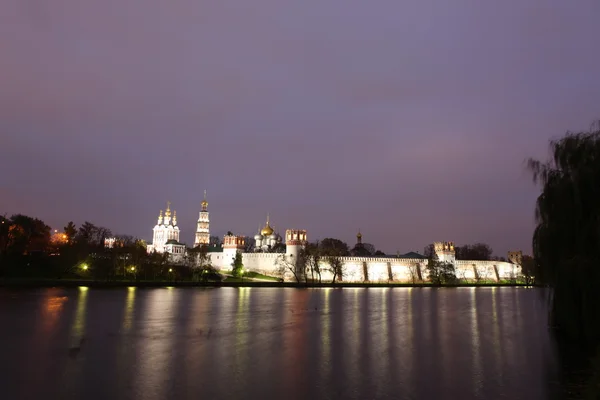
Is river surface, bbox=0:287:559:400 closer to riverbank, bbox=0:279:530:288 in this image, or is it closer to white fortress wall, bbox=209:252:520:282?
riverbank, bbox=0:279:530:288

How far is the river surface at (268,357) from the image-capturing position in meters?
11.2

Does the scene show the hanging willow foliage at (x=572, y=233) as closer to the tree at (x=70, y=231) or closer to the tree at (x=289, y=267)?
the tree at (x=289, y=267)

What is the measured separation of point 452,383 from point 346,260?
7681cm

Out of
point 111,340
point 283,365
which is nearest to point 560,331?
point 283,365

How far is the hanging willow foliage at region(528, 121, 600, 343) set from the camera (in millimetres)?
14859

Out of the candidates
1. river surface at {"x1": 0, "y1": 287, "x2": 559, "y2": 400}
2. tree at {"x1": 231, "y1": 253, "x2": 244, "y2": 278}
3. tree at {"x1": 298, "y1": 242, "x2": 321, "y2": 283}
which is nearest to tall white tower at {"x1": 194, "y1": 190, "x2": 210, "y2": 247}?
tree at {"x1": 231, "y1": 253, "x2": 244, "y2": 278}

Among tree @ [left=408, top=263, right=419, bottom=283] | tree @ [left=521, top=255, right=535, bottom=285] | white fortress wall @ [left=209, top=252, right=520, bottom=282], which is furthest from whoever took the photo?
tree @ [left=408, top=263, right=419, bottom=283]

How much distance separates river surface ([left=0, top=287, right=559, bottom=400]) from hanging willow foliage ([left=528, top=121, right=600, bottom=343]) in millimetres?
1832

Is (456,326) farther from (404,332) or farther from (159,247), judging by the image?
(159,247)

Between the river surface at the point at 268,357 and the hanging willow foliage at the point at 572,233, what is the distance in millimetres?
1832

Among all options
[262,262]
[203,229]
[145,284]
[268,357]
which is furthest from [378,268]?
[268,357]

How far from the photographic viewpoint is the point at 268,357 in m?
15.1

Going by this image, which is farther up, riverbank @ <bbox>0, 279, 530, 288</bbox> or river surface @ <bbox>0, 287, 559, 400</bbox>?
riverbank @ <bbox>0, 279, 530, 288</bbox>

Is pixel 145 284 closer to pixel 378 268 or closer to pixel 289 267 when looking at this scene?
pixel 289 267
